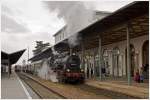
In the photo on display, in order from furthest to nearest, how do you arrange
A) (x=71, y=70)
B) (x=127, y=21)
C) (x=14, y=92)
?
(x=71, y=70), (x=127, y=21), (x=14, y=92)

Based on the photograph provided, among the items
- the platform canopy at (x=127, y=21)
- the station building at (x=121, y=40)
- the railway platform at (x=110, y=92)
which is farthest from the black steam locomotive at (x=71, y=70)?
the railway platform at (x=110, y=92)

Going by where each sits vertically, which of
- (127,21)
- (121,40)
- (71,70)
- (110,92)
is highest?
(127,21)

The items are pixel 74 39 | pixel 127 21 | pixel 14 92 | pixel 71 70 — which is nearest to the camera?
pixel 14 92

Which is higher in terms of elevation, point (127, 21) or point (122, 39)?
point (127, 21)

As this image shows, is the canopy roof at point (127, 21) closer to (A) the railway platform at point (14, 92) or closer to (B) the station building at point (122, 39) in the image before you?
(B) the station building at point (122, 39)

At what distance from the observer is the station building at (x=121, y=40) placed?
22.2 meters

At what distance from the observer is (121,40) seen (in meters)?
36.8

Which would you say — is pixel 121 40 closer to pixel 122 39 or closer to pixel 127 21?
pixel 122 39

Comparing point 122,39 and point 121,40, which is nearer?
point 122,39

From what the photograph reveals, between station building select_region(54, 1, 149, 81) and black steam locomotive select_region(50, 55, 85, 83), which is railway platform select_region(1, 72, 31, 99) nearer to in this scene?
black steam locomotive select_region(50, 55, 85, 83)

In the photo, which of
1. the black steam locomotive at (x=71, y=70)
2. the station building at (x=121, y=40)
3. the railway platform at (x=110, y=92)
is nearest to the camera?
the railway platform at (x=110, y=92)

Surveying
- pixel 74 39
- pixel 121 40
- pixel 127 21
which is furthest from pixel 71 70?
pixel 121 40

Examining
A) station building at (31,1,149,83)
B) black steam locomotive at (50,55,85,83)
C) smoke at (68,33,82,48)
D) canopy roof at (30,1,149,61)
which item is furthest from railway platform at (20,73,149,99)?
smoke at (68,33,82,48)

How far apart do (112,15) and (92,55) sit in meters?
27.1
